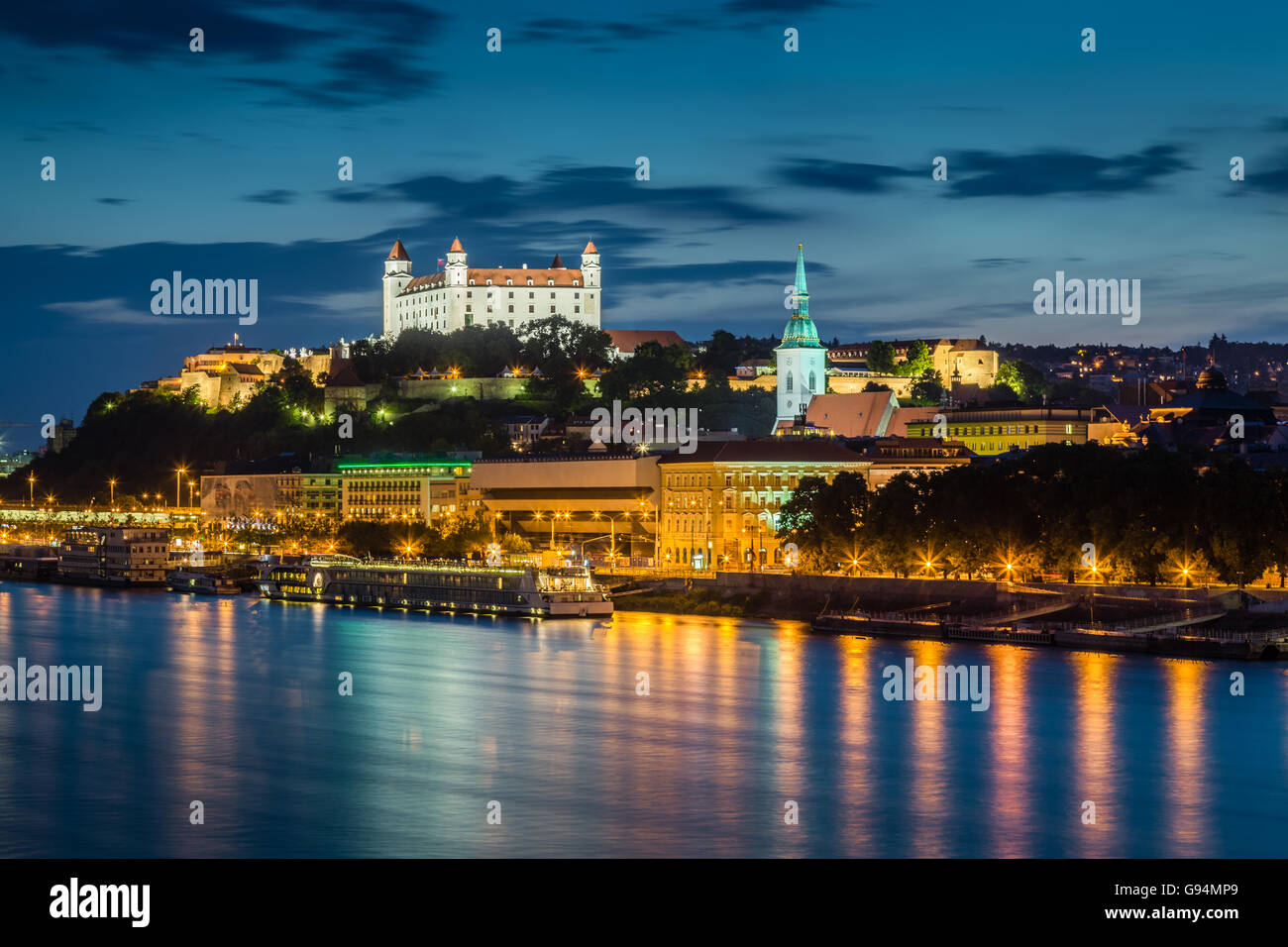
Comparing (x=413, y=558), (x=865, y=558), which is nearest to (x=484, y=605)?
(x=865, y=558)

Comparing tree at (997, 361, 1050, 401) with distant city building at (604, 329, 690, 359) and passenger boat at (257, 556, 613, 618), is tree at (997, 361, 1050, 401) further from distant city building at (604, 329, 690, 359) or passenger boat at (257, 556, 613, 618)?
passenger boat at (257, 556, 613, 618)

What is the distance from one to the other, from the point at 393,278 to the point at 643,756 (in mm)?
86500

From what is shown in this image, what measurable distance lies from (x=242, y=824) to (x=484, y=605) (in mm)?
31380

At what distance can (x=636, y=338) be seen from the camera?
351 ft

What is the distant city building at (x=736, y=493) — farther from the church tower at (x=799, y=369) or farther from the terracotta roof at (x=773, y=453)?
the church tower at (x=799, y=369)

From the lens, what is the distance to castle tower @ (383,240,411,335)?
11138 centimetres

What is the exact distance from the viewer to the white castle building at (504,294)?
105438 millimetres

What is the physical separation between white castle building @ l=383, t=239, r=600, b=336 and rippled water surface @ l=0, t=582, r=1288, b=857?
211ft

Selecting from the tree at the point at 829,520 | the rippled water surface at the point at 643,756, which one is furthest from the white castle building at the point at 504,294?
the rippled water surface at the point at 643,756

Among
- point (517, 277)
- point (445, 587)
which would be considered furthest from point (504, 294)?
point (445, 587)

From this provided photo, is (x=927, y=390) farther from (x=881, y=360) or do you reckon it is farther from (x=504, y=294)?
(x=504, y=294)

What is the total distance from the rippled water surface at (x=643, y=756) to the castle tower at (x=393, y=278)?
70396mm

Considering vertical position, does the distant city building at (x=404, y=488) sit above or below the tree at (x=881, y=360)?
below
